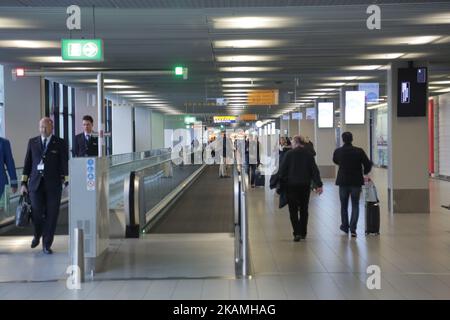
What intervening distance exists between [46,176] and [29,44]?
173 inches

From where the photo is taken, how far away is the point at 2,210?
11906 mm

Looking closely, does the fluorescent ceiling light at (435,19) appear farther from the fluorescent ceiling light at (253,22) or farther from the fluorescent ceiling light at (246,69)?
the fluorescent ceiling light at (246,69)

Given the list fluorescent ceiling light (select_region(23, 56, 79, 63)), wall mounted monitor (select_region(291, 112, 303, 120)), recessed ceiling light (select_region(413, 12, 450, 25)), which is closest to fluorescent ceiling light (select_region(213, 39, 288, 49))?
recessed ceiling light (select_region(413, 12, 450, 25))

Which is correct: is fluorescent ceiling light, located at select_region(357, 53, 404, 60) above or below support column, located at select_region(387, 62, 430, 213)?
above

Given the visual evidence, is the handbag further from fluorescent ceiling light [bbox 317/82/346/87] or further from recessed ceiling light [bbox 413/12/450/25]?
fluorescent ceiling light [bbox 317/82/346/87]

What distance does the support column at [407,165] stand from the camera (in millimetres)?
13391

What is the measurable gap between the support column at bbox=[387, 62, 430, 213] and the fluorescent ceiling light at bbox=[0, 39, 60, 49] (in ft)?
24.7

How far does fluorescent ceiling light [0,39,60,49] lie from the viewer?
36.6 feet

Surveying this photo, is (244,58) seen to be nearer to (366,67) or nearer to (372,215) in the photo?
(366,67)

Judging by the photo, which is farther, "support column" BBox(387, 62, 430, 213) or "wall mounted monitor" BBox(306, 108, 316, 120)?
"wall mounted monitor" BBox(306, 108, 316, 120)

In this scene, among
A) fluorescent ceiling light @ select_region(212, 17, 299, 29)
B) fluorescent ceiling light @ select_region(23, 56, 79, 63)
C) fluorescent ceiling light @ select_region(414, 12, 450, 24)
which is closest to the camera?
fluorescent ceiling light @ select_region(414, 12, 450, 24)

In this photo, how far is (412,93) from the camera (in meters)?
13.4

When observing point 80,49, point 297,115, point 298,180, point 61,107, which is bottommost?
point 298,180

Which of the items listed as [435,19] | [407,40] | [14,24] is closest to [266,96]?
[407,40]
